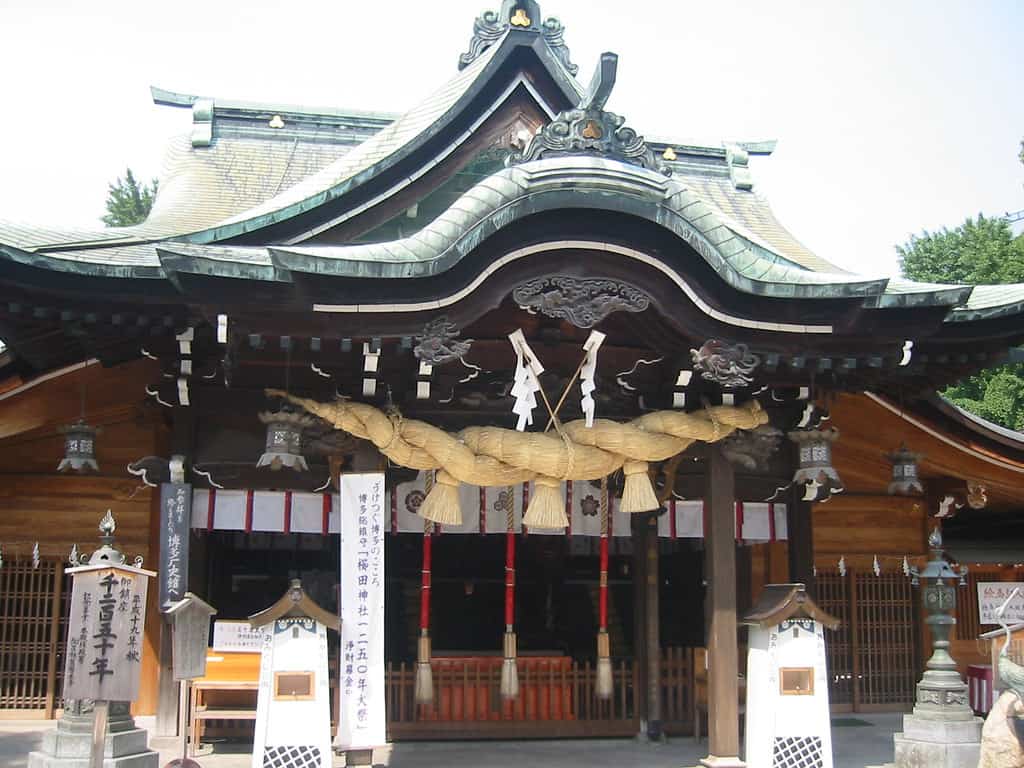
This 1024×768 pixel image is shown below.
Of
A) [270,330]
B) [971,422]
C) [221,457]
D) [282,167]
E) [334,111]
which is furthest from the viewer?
[334,111]

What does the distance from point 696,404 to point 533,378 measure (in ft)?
5.57

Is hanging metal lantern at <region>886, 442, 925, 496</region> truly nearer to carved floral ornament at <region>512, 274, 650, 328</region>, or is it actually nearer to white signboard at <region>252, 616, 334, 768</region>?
carved floral ornament at <region>512, 274, 650, 328</region>

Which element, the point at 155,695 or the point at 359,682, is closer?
the point at 359,682

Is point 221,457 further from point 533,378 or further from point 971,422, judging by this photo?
point 971,422

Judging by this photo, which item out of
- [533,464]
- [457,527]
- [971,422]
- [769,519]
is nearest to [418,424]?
[533,464]

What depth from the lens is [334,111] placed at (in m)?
15.2

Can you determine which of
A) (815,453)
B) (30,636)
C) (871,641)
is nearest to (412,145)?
(815,453)

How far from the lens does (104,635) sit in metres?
7.52

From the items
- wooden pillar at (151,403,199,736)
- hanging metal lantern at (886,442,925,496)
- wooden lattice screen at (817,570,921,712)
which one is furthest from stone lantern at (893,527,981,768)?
wooden pillar at (151,403,199,736)

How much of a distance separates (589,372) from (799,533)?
3.51m

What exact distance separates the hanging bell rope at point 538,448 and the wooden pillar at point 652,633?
1669mm

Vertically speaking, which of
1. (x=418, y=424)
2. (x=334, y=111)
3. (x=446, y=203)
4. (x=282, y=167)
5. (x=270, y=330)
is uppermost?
(x=334, y=111)

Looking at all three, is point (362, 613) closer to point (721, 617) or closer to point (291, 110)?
point (721, 617)

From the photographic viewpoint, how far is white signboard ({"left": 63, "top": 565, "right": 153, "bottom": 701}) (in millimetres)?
7430
